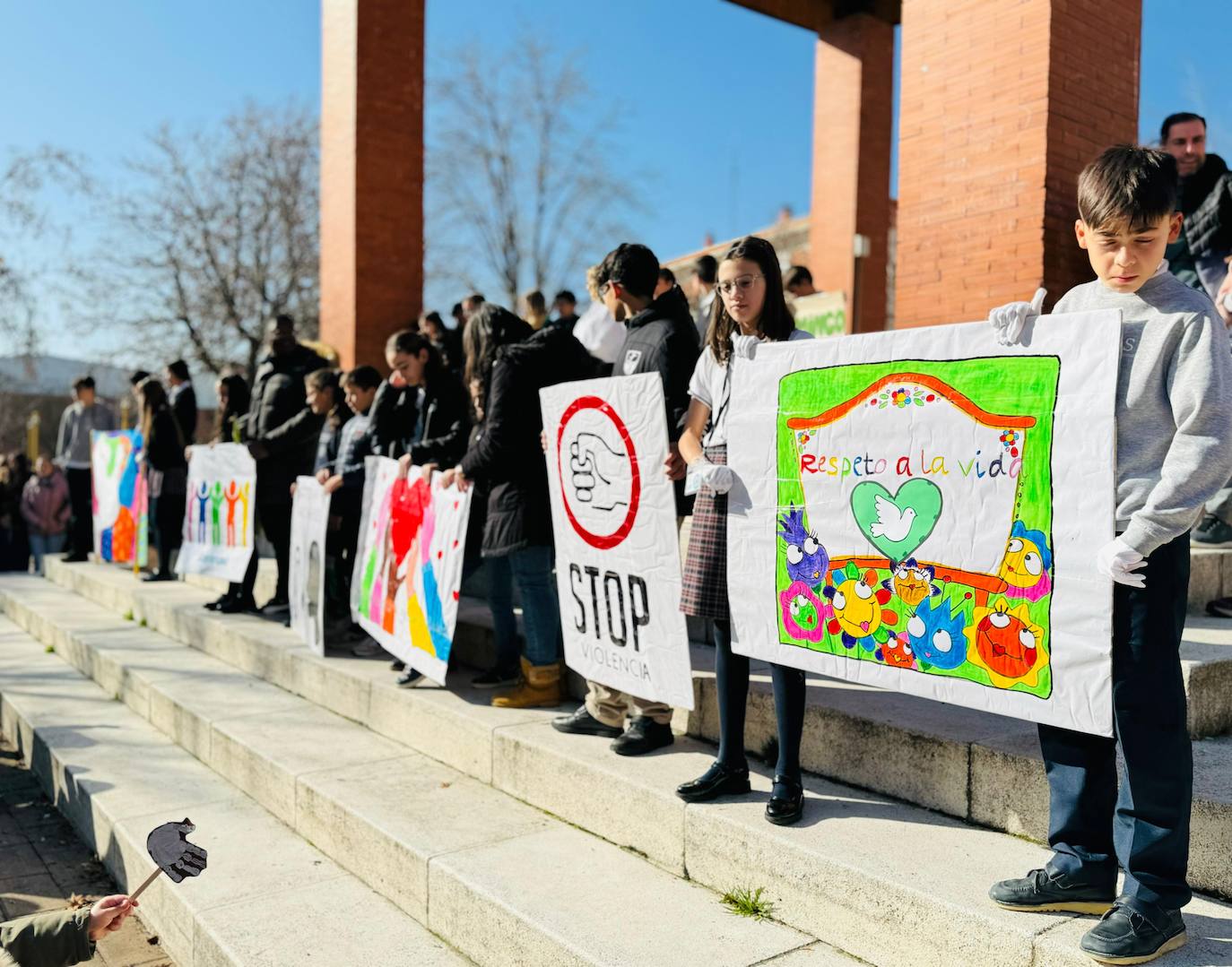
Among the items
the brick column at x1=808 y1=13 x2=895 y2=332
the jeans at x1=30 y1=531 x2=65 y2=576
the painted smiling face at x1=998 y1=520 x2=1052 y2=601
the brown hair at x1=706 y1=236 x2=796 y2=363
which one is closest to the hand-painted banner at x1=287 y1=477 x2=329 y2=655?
the brown hair at x1=706 y1=236 x2=796 y2=363

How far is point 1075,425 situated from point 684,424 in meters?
1.66

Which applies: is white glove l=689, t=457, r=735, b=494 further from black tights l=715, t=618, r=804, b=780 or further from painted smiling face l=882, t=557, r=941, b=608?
painted smiling face l=882, t=557, r=941, b=608

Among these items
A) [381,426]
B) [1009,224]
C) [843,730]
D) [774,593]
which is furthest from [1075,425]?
[381,426]

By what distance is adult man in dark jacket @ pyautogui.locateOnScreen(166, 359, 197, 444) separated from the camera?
377 inches

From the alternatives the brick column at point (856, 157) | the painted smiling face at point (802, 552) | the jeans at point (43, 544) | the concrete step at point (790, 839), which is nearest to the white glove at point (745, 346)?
the painted smiling face at point (802, 552)

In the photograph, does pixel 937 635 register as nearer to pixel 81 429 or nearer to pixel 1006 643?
pixel 1006 643

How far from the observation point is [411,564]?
5.42 m

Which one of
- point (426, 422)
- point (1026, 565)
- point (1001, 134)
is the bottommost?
point (1026, 565)

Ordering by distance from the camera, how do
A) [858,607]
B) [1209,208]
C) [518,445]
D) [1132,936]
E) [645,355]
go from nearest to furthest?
[1132,936] → [858,607] → [645,355] → [518,445] → [1209,208]

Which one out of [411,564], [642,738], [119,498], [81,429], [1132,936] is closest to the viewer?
[1132,936]

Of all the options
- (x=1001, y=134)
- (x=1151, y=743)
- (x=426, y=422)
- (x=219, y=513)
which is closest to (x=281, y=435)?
(x=219, y=513)

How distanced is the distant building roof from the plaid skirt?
547 inches

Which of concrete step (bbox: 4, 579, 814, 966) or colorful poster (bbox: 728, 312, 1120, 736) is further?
concrete step (bbox: 4, 579, 814, 966)

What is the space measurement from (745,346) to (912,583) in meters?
1.00
